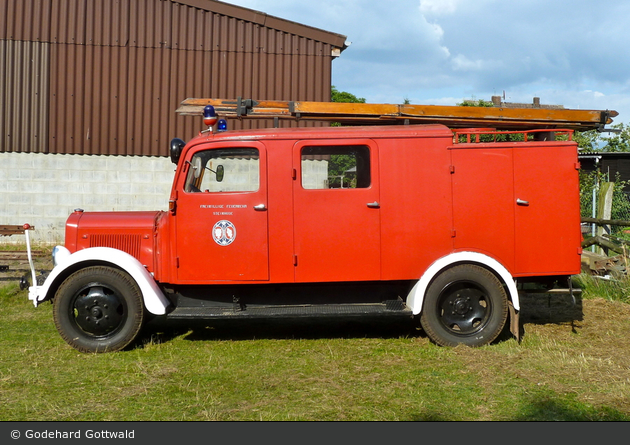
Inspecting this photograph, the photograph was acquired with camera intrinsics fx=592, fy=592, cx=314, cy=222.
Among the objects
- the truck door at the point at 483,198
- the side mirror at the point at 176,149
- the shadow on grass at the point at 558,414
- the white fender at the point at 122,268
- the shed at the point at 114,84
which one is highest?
the shed at the point at 114,84

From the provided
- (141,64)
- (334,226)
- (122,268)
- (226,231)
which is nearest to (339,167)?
(334,226)

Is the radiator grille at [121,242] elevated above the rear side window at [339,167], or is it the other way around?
Result: the rear side window at [339,167]

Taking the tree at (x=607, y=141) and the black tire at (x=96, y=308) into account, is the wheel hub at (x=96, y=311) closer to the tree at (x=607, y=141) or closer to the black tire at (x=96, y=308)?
the black tire at (x=96, y=308)

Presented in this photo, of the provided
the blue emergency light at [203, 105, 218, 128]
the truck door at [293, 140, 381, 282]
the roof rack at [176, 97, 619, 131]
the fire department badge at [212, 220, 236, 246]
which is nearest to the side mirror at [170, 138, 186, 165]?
the blue emergency light at [203, 105, 218, 128]

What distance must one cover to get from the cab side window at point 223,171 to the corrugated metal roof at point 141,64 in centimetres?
828

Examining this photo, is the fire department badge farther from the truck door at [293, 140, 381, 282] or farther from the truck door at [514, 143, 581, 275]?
the truck door at [514, 143, 581, 275]

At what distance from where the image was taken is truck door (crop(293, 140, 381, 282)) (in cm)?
639

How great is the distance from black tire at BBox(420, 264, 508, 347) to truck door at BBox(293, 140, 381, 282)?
0.71 metres

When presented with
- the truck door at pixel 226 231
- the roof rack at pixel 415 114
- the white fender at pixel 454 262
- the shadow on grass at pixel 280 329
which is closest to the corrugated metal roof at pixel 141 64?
the roof rack at pixel 415 114

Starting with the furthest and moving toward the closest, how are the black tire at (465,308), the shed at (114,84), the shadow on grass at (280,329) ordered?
the shed at (114,84)
the shadow on grass at (280,329)
the black tire at (465,308)

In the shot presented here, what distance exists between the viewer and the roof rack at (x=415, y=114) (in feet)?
22.7

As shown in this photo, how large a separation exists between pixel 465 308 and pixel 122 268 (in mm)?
3753

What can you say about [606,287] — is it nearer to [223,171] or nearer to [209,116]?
[223,171]

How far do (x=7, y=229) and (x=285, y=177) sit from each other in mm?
6310
